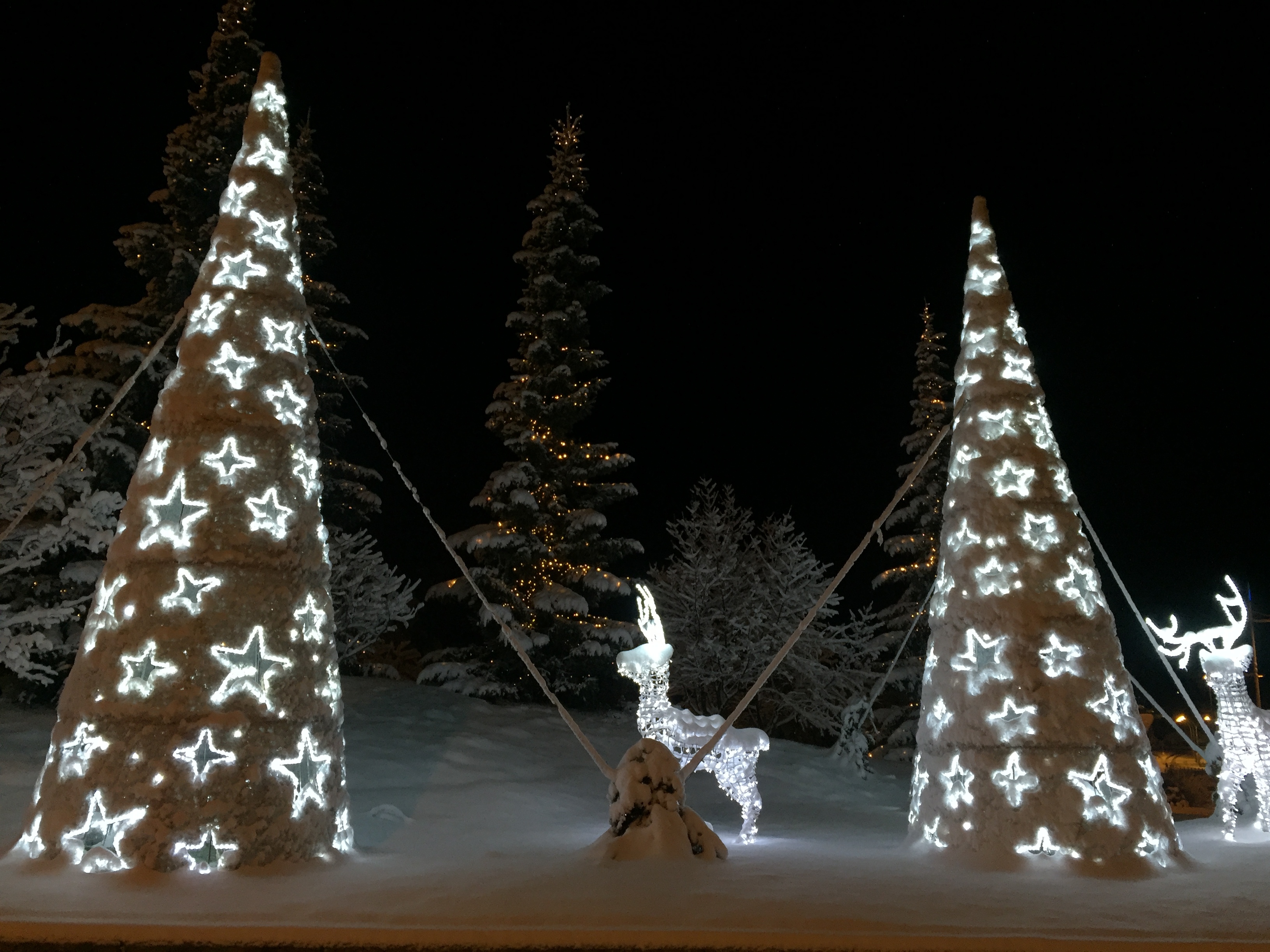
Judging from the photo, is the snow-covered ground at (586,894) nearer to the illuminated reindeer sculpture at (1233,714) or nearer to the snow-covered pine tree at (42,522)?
the illuminated reindeer sculpture at (1233,714)

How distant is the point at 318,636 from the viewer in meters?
6.50

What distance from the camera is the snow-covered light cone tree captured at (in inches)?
226

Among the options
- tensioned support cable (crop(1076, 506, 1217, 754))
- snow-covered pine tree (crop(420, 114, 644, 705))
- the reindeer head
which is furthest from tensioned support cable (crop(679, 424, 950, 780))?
snow-covered pine tree (crop(420, 114, 644, 705))

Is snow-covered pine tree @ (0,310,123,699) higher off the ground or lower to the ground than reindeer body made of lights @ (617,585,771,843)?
higher

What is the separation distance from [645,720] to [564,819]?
1.95 meters

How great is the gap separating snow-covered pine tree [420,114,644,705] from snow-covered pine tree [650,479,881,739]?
4.65 m

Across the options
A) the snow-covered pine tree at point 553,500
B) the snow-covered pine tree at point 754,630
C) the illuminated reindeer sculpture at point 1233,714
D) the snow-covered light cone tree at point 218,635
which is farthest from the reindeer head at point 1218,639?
the snow-covered pine tree at point 754,630

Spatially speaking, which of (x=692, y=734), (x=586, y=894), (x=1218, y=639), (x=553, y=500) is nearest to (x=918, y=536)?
(x=553, y=500)

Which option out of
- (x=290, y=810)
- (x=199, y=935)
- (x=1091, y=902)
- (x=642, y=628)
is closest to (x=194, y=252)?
(x=642, y=628)

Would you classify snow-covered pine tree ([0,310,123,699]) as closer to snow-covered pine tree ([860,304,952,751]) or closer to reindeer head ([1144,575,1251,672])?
reindeer head ([1144,575,1251,672])

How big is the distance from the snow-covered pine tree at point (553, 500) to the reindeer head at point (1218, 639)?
9.86 meters

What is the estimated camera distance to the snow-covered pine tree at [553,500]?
674 inches

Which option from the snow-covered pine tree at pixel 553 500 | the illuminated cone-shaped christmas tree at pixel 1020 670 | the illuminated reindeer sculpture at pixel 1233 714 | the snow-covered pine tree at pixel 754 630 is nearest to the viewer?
the illuminated cone-shaped christmas tree at pixel 1020 670

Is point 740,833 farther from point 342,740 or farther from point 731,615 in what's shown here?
point 731,615
